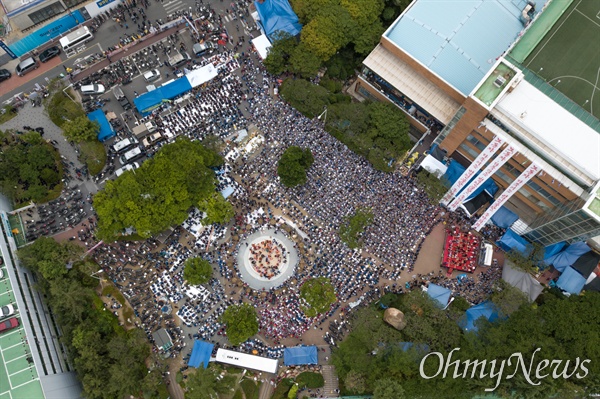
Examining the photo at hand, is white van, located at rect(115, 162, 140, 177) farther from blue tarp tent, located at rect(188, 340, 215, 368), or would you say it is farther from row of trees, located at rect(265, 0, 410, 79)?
blue tarp tent, located at rect(188, 340, 215, 368)

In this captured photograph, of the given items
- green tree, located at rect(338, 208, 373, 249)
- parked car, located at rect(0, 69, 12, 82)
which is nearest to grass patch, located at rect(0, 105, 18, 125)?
parked car, located at rect(0, 69, 12, 82)

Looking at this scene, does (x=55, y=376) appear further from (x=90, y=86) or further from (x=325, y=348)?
(x=90, y=86)

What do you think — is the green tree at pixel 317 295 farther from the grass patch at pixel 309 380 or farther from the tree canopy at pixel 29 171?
the tree canopy at pixel 29 171

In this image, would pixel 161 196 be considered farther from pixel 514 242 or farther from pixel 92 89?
pixel 514 242

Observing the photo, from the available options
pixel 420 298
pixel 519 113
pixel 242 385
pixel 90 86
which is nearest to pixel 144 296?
pixel 242 385

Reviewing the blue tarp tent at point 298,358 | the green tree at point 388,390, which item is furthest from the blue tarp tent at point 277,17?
the green tree at point 388,390
